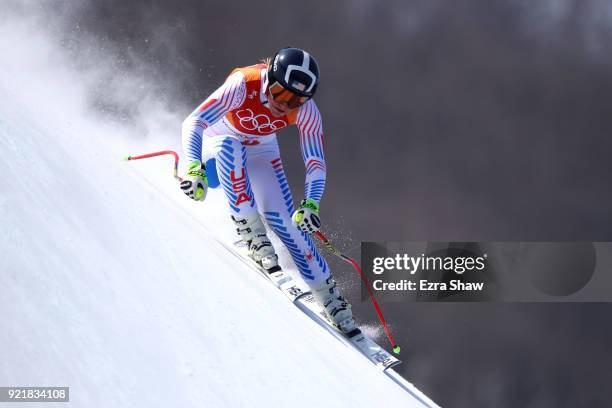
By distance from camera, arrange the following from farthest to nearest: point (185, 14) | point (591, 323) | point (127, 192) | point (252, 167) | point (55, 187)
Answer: point (591, 323), point (185, 14), point (252, 167), point (127, 192), point (55, 187)

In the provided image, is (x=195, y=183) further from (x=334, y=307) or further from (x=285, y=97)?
(x=334, y=307)

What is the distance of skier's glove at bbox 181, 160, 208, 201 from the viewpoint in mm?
6691

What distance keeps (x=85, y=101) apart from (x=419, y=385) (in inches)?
385

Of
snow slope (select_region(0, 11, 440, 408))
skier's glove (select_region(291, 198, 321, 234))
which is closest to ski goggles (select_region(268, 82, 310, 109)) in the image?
skier's glove (select_region(291, 198, 321, 234))

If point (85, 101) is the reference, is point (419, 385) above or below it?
below

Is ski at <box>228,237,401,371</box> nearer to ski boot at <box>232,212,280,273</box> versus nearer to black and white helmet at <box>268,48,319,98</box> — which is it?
ski boot at <box>232,212,280,273</box>

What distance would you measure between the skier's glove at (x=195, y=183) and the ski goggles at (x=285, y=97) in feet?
3.29

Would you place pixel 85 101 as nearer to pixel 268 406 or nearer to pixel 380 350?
pixel 380 350

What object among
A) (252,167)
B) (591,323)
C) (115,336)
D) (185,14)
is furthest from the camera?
(591,323)

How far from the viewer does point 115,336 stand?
3395 mm

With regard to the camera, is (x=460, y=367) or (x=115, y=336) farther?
(x=460, y=367)

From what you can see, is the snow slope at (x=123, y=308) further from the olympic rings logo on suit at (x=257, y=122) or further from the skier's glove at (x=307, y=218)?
the olympic rings logo on suit at (x=257, y=122)

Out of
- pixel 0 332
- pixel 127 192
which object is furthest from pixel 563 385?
pixel 0 332

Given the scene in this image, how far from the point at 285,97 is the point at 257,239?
1.57 metres
